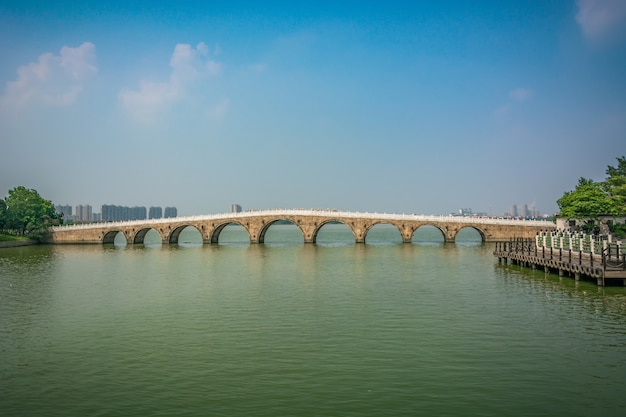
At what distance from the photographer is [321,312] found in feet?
61.2

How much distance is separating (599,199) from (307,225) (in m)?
30.5

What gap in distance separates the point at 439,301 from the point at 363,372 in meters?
9.45

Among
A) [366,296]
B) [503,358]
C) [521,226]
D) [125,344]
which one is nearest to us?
[503,358]

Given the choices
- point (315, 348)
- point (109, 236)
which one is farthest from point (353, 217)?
point (315, 348)

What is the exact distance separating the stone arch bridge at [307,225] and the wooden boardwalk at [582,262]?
24483 mm

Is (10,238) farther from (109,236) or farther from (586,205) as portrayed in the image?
(586,205)

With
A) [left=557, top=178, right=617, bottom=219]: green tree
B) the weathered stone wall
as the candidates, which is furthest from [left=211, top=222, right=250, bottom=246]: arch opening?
[left=557, top=178, right=617, bottom=219]: green tree

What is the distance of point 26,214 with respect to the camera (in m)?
69.4

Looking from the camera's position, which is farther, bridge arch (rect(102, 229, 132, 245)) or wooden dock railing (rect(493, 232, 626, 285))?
bridge arch (rect(102, 229, 132, 245))

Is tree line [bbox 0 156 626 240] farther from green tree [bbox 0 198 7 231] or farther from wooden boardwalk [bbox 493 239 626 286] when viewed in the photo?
wooden boardwalk [bbox 493 239 626 286]

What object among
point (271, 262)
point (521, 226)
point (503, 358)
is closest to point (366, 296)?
point (503, 358)

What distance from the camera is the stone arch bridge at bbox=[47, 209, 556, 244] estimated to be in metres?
58.5

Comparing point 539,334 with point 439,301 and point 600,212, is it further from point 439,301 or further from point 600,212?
point 600,212

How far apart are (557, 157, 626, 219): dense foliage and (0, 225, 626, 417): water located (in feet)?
59.5
